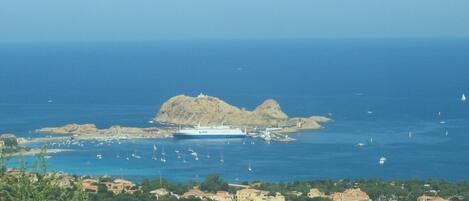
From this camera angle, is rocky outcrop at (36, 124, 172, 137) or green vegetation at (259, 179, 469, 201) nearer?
green vegetation at (259, 179, 469, 201)

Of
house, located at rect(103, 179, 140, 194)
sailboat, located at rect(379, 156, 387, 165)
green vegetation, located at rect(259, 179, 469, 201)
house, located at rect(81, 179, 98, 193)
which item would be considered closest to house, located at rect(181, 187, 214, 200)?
house, located at rect(103, 179, 140, 194)

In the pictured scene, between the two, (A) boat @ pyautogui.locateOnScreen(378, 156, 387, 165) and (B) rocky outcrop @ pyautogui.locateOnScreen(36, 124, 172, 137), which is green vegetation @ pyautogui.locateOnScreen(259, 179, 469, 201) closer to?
(A) boat @ pyautogui.locateOnScreen(378, 156, 387, 165)

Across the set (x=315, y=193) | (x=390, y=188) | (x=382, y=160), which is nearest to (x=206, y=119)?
(x=382, y=160)

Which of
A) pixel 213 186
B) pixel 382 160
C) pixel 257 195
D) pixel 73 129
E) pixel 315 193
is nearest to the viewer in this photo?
pixel 257 195

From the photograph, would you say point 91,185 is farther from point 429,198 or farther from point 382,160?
point 382,160

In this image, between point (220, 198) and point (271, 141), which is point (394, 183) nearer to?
point (220, 198)

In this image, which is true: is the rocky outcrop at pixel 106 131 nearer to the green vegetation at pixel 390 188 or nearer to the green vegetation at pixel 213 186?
the green vegetation at pixel 390 188

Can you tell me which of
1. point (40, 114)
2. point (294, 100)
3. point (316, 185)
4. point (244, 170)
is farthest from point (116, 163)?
point (294, 100)

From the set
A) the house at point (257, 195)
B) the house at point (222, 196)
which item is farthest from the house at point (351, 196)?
the house at point (222, 196)
